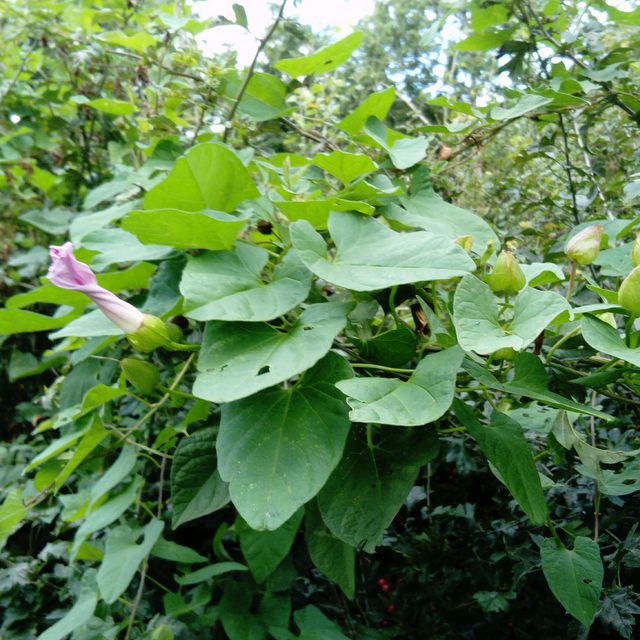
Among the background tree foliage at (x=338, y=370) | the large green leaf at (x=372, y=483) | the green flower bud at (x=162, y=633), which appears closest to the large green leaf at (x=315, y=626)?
the background tree foliage at (x=338, y=370)

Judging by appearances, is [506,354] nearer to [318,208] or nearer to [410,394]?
[410,394]

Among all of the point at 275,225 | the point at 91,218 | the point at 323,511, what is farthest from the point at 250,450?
the point at 91,218

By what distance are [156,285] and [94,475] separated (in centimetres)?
61

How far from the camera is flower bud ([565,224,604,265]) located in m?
0.64

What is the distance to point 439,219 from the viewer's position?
0.76 meters

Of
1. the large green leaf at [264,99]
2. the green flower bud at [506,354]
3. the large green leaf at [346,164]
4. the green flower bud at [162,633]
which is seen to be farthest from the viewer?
the large green leaf at [264,99]

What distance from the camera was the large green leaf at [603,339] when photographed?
19.4 inches

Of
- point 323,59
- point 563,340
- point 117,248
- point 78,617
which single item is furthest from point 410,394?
point 78,617

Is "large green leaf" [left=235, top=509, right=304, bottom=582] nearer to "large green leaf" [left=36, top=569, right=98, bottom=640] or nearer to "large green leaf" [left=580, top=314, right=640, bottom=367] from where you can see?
"large green leaf" [left=36, top=569, right=98, bottom=640]

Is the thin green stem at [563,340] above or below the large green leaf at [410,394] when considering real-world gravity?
below

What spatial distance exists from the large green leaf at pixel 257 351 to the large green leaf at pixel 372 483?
0.13 m

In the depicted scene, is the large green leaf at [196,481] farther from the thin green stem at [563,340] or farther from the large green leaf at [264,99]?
the large green leaf at [264,99]

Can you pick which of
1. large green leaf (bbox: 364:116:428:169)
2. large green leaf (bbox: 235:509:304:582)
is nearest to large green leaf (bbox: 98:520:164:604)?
large green leaf (bbox: 235:509:304:582)

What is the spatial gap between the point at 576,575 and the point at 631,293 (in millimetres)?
303
